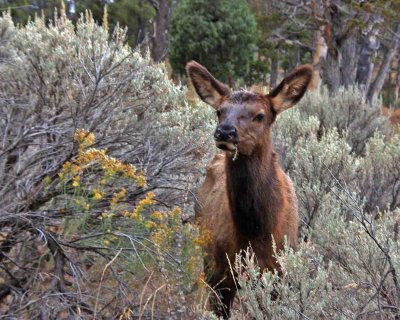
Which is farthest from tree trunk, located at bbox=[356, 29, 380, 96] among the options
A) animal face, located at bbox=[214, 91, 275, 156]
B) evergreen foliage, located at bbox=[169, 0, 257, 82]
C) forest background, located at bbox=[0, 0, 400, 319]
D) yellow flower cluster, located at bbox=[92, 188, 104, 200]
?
yellow flower cluster, located at bbox=[92, 188, 104, 200]

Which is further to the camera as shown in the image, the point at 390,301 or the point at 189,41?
the point at 189,41

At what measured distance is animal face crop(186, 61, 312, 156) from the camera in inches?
187

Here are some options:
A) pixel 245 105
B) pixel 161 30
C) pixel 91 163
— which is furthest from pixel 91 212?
pixel 161 30

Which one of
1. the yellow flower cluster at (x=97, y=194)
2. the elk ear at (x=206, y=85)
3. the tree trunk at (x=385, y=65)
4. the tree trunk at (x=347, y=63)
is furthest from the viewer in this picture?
the tree trunk at (x=385, y=65)

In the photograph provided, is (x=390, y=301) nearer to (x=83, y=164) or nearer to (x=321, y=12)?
(x=83, y=164)

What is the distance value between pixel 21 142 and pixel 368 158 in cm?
445

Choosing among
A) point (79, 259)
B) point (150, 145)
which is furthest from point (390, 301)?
point (150, 145)

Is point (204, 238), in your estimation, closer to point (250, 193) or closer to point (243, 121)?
point (250, 193)

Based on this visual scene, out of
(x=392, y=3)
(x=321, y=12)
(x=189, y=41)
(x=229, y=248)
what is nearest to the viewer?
(x=229, y=248)

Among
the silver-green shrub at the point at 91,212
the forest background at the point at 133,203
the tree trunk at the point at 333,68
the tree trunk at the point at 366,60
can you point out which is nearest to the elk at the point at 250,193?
the forest background at the point at 133,203

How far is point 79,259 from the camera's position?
473 centimetres

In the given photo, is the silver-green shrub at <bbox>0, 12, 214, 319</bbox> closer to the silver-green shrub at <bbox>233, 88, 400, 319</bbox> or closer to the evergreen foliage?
the silver-green shrub at <bbox>233, 88, 400, 319</bbox>

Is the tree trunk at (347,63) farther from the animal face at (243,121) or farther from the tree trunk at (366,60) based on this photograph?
the animal face at (243,121)

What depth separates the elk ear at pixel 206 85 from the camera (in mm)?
5570
